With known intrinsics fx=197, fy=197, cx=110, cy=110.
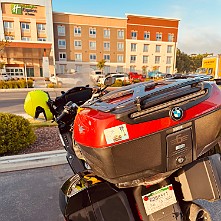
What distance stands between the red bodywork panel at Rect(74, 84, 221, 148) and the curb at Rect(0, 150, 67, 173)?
2119mm

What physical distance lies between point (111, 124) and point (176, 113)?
1.13 feet

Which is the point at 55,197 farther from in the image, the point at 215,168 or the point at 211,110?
the point at 211,110

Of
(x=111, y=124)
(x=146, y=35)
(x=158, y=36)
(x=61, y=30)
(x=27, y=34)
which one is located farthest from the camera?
(x=158, y=36)

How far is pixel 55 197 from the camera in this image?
2.31 m

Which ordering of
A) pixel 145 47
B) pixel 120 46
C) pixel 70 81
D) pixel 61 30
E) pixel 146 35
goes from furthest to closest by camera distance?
pixel 145 47, pixel 146 35, pixel 120 46, pixel 61 30, pixel 70 81

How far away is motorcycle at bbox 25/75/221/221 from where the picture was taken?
99 centimetres

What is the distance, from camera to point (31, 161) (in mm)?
2965

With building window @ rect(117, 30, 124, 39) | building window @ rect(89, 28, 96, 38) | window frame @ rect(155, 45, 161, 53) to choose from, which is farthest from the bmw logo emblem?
window frame @ rect(155, 45, 161, 53)

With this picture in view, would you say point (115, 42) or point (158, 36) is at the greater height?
point (158, 36)

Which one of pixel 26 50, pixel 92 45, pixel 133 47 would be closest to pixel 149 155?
pixel 26 50

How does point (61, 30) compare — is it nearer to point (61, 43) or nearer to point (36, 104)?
point (61, 43)

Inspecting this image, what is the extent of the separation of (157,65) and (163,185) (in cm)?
4310

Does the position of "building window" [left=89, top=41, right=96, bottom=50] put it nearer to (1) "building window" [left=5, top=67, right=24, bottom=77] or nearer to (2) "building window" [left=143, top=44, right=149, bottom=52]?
(2) "building window" [left=143, top=44, right=149, bottom=52]

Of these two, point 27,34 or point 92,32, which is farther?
point 92,32
